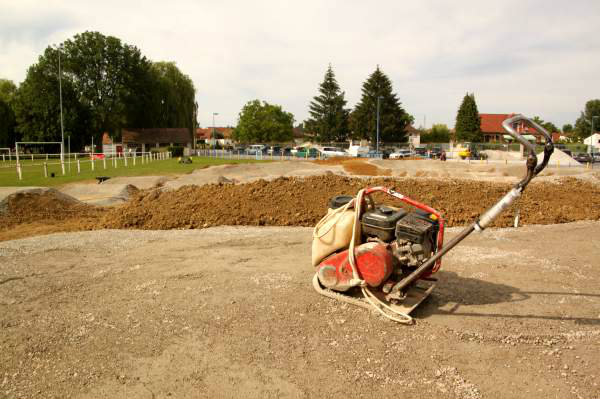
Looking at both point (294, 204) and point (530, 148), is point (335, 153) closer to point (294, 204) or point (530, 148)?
point (294, 204)

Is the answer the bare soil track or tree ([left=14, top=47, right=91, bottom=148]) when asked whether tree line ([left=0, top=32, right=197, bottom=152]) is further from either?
the bare soil track

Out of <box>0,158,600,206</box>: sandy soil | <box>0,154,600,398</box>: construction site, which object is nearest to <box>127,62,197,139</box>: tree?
<box>0,158,600,206</box>: sandy soil

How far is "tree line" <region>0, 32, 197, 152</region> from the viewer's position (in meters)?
64.4

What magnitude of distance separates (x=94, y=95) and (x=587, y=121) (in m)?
131

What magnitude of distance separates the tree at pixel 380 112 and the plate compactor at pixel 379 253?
6731 cm

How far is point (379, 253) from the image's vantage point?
4574 millimetres

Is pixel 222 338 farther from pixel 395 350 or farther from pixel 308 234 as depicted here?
pixel 308 234

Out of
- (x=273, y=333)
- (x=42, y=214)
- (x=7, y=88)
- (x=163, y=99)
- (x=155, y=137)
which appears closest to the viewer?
(x=273, y=333)

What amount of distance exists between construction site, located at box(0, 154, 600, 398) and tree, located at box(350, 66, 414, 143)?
62.6 meters

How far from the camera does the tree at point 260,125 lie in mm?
89375

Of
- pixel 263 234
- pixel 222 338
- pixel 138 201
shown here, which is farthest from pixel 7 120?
pixel 222 338

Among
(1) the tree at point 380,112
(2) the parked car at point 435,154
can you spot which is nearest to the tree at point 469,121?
(1) the tree at point 380,112

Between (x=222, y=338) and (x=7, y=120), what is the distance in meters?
84.6

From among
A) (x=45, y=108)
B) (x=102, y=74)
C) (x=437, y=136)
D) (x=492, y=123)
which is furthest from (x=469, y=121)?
(x=45, y=108)
